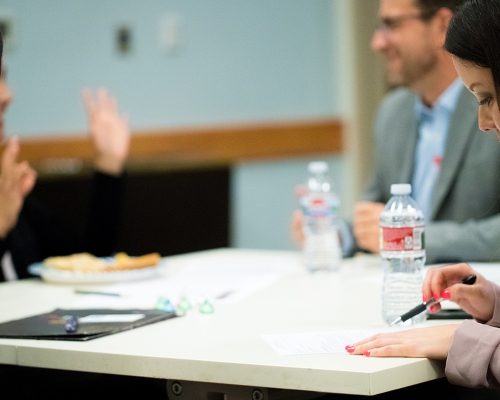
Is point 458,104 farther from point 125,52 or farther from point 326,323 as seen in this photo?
point 125,52

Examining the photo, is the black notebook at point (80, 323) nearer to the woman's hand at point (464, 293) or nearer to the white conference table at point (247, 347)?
the white conference table at point (247, 347)

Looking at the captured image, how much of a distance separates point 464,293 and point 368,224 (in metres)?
0.74

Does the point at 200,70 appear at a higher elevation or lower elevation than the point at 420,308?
higher

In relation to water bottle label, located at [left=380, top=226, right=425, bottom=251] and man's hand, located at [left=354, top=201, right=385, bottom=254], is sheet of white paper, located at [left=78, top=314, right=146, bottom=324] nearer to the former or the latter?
water bottle label, located at [left=380, top=226, right=425, bottom=251]

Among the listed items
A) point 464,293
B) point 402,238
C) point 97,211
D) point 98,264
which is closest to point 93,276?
point 98,264

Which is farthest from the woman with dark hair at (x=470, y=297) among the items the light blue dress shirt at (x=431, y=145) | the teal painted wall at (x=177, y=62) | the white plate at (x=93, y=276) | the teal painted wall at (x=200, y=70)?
the teal painted wall at (x=177, y=62)

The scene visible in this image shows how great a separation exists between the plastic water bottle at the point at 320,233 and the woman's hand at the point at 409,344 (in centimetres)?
84

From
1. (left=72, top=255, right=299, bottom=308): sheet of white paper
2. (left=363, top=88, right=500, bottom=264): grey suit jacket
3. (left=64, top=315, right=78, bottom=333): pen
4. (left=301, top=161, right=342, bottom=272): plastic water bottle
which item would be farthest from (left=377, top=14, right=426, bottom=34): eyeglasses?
(left=64, top=315, right=78, bottom=333): pen

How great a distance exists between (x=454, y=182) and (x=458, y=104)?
24 cm

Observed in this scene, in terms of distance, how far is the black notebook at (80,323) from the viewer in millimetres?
1368

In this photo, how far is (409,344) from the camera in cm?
118

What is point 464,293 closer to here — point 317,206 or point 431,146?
point 317,206

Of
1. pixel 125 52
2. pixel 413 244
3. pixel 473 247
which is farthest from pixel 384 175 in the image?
pixel 125 52

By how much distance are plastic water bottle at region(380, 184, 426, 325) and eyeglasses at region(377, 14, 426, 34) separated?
1097 millimetres
